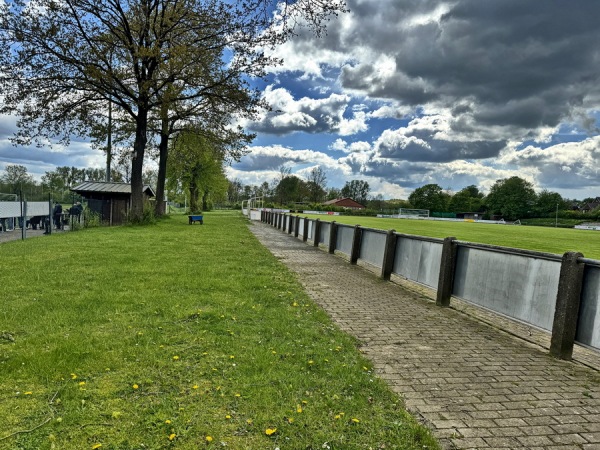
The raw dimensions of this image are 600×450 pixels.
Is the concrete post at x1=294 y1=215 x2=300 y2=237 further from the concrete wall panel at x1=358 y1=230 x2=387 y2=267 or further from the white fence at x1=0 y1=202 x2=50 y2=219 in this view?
the white fence at x1=0 y1=202 x2=50 y2=219

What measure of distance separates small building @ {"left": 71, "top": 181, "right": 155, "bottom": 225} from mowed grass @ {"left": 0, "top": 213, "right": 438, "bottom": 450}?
62.8 feet

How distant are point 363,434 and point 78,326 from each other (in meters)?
3.65

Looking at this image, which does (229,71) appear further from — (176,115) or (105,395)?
(105,395)

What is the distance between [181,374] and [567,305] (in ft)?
13.5

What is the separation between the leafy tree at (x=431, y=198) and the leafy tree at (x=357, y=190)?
16688 millimetres

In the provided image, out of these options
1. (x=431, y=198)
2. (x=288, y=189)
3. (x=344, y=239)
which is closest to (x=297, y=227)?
(x=344, y=239)

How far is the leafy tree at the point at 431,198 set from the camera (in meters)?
121

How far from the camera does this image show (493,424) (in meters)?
3.02

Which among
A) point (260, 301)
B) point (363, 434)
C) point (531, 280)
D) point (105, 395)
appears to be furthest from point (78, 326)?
point (531, 280)

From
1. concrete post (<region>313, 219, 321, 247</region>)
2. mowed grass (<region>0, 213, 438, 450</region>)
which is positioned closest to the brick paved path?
mowed grass (<region>0, 213, 438, 450</region>)

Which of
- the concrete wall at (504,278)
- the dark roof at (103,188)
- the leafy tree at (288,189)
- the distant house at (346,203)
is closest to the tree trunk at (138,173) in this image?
the dark roof at (103,188)

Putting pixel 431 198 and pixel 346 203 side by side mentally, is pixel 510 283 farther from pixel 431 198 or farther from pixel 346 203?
pixel 346 203

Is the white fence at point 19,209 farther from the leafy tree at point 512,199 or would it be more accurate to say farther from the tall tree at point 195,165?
the leafy tree at point 512,199

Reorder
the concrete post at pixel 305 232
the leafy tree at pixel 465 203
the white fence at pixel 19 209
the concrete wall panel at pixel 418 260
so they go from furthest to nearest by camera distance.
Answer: the leafy tree at pixel 465 203 → the concrete post at pixel 305 232 → the white fence at pixel 19 209 → the concrete wall panel at pixel 418 260
